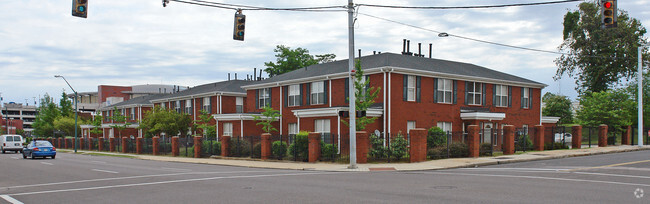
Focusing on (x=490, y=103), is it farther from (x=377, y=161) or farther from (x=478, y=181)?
(x=478, y=181)

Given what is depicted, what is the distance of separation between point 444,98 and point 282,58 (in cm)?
3917

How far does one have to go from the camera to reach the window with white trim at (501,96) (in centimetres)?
3959

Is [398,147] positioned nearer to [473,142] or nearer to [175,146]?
[473,142]

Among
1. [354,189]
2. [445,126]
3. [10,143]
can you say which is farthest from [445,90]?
[10,143]

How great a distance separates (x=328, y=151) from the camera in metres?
27.5

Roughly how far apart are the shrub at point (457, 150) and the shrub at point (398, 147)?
2882 mm

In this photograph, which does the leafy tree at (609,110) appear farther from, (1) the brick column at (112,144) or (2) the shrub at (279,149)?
(1) the brick column at (112,144)

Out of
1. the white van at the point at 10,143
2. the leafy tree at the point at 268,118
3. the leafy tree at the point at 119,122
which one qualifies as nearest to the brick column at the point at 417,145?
the leafy tree at the point at 268,118

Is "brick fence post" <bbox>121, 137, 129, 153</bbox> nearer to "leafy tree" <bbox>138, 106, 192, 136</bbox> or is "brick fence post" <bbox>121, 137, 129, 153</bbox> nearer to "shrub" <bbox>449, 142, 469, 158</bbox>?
"leafy tree" <bbox>138, 106, 192, 136</bbox>

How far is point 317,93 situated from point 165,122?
62.0 ft

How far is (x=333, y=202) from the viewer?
37.7 ft

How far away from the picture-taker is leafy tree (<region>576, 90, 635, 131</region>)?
1699 inches

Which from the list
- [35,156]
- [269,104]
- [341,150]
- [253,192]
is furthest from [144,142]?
[253,192]

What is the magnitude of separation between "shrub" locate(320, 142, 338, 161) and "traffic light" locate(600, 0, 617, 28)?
14303 mm
